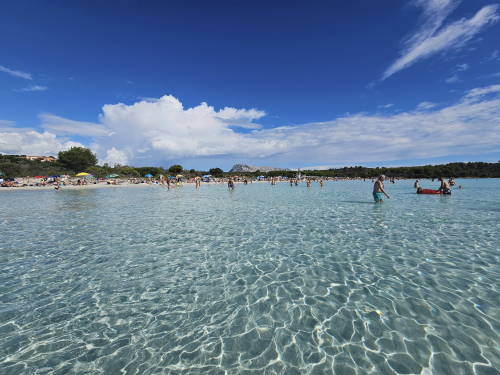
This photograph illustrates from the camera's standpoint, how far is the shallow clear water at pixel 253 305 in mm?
3297

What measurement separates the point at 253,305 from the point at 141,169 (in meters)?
100.0

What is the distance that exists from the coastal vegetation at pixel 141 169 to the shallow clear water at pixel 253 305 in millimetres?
77806

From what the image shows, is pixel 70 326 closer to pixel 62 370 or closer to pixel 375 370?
pixel 62 370

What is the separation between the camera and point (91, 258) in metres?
Answer: 7.24

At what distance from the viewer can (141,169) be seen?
94.5 meters

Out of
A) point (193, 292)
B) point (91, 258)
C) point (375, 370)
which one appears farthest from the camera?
point (91, 258)

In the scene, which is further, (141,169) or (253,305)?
(141,169)

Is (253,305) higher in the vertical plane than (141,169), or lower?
lower

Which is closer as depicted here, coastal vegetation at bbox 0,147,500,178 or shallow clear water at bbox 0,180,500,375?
shallow clear water at bbox 0,180,500,375

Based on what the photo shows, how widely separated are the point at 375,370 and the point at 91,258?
764 centimetres

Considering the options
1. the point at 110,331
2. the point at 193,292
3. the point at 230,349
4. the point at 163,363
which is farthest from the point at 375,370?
the point at 110,331

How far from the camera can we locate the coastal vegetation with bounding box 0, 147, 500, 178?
7775 cm

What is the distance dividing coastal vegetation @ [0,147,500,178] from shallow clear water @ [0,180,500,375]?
7781 cm

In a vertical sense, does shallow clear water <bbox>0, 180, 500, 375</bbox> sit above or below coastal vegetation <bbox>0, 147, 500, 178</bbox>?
below
